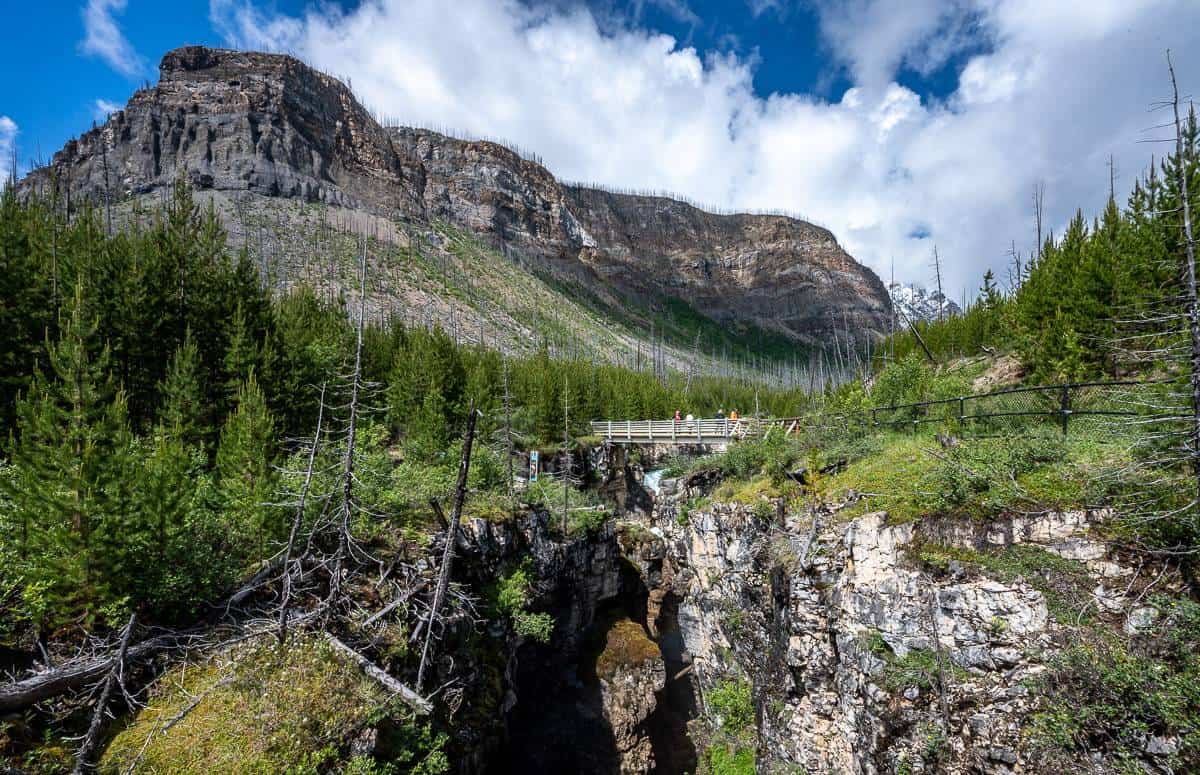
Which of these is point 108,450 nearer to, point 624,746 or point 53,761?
point 53,761

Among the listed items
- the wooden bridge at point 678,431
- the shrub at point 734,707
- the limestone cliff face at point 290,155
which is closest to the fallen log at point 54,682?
the shrub at point 734,707

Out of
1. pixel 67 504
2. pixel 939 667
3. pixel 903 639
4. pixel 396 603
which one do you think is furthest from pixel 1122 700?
pixel 67 504

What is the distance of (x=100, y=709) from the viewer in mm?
6469

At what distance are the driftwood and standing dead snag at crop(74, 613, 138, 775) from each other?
323 cm

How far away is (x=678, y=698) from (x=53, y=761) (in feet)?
70.1

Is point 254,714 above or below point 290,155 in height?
below

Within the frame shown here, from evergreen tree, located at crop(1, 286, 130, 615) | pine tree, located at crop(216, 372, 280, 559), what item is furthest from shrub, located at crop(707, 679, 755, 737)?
evergreen tree, located at crop(1, 286, 130, 615)

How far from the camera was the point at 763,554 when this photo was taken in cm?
1380

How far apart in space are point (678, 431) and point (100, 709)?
30491mm

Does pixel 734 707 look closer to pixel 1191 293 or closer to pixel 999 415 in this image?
pixel 999 415

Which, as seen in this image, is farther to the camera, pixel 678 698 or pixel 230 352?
pixel 678 698

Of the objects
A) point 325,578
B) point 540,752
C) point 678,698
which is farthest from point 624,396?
point 325,578

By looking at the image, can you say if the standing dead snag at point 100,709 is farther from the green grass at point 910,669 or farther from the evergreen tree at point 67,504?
the green grass at point 910,669

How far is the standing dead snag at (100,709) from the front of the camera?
6.51 meters
